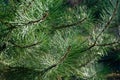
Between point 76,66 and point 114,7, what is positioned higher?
point 114,7

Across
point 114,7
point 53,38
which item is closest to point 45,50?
point 53,38

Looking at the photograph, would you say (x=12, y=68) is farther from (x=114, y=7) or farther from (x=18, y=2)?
(x=114, y=7)

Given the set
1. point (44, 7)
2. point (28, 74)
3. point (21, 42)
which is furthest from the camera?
point (28, 74)

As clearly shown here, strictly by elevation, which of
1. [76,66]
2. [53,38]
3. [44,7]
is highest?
[44,7]

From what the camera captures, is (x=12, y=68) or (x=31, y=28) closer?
(x=31, y=28)

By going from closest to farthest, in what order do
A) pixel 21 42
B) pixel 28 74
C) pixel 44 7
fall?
pixel 44 7, pixel 21 42, pixel 28 74

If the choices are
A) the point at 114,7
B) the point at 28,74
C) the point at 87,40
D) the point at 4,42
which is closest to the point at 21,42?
the point at 4,42

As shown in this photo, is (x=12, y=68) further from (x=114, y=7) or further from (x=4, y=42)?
(x=114, y=7)
